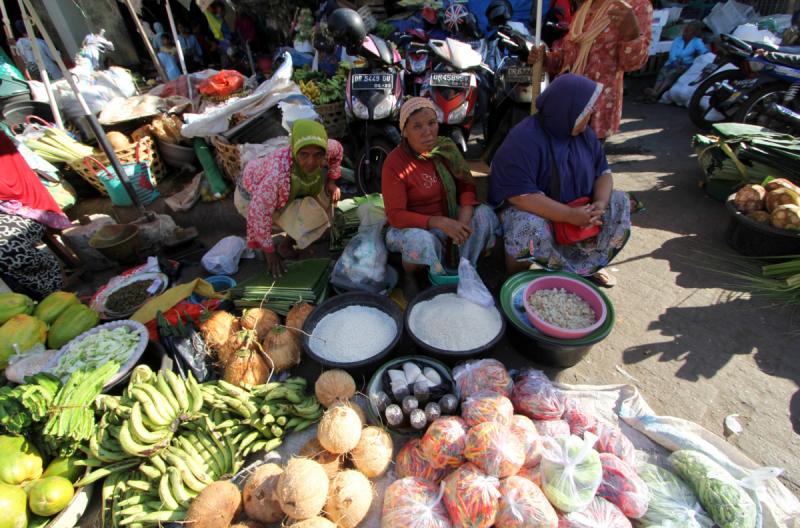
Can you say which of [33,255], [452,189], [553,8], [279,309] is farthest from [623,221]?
[553,8]

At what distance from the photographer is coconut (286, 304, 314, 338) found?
231 cm

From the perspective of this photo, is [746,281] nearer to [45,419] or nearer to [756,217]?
[756,217]

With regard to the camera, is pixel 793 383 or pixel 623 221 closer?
pixel 793 383

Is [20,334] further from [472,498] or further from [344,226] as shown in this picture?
[472,498]

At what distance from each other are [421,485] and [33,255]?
11.3ft

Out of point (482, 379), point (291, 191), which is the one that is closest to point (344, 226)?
point (291, 191)

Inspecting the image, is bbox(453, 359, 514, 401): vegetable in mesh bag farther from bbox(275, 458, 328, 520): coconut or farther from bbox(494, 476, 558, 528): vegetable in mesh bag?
bbox(275, 458, 328, 520): coconut

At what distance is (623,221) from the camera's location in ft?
7.80

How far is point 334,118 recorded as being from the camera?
4.69 meters

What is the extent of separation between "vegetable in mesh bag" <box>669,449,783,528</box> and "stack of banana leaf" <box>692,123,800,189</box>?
3004 millimetres

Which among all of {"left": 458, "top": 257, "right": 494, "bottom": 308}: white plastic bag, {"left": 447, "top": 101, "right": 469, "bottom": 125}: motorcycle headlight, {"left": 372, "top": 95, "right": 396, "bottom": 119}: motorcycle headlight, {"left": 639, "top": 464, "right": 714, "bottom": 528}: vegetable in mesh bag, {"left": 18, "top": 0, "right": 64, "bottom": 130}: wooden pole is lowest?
{"left": 639, "top": 464, "right": 714, "bottom": 528}: vegetable in mesh bag

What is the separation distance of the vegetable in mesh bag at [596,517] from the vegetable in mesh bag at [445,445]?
415mm

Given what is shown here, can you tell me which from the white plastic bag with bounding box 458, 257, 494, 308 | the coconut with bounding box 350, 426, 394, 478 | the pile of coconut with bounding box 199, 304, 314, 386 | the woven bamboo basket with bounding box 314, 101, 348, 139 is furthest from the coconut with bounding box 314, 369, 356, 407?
the woven bamboo basket with bounding box 314, 101, 348, 139

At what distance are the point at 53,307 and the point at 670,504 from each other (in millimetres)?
3674
